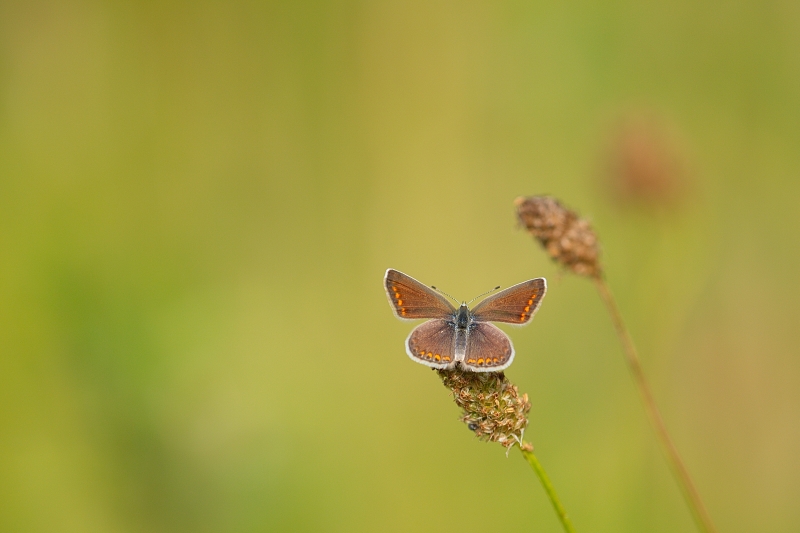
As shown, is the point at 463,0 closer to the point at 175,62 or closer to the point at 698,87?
the point at 698,87

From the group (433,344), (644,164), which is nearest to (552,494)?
(433,344)

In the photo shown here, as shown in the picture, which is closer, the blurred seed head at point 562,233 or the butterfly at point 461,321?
the butterfly at point 461,321

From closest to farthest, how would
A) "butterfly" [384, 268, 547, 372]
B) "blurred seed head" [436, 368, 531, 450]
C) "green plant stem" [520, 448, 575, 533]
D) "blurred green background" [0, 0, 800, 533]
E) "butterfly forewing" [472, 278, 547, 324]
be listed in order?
"green plant stem" [520, 448, 575, 533]
"blurred seed head" [436, 368, 531, 450]
"butterfly" [384, 268, 547, 372]
"butterfly forewing" [472, 278, 547, 324]
"blurred green background" [0, 0, 800, 533]

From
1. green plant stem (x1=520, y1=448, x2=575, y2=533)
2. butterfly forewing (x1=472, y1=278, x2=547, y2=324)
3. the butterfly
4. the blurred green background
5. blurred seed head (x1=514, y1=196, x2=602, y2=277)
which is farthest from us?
the blurred green background

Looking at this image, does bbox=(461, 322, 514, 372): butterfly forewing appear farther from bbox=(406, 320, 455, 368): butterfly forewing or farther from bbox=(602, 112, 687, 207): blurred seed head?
bbox=(602, 112, 687, 207): blurred seed head

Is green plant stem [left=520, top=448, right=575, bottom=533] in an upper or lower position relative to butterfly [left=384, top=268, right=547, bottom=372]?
lower

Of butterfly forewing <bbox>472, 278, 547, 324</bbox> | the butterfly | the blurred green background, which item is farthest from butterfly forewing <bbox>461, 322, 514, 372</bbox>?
the blurred green background

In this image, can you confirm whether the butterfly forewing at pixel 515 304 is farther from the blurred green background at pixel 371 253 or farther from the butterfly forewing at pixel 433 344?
the blurred green background at pixel 371 253

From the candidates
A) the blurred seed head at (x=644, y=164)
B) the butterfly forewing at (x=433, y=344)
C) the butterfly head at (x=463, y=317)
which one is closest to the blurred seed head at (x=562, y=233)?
the butterfly head at (x=463, y=317)
